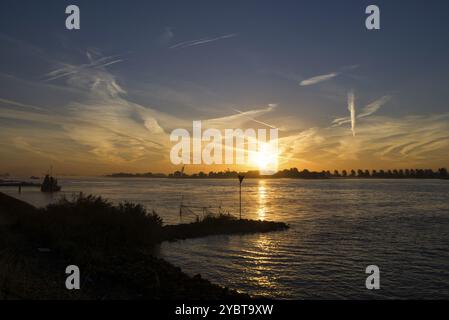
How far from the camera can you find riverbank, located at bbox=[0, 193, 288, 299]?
12.3 meters

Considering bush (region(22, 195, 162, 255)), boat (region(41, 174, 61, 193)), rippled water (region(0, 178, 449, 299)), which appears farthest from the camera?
boat (region(41, 174, 61, 193))

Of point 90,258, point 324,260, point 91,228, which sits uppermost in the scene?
point 91,228

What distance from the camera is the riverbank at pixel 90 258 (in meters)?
12.3

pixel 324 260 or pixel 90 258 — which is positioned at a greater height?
pixel 90 258

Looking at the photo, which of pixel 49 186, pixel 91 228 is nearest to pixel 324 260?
pixel 91 228

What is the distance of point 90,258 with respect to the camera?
1714 centimetres

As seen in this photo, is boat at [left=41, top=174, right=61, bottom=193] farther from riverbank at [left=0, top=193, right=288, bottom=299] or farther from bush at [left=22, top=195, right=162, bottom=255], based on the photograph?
bush at [left=22, top=195, right=162, bottom=255]

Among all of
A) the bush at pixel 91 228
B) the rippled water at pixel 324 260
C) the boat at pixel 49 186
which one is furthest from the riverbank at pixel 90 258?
the boat at pixel 49 186

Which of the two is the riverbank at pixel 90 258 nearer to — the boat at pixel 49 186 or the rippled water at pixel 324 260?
the rippled water at pixel 324 260

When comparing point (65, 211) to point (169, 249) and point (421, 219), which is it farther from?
point (421, 219)

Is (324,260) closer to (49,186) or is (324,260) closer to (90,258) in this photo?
(90,258)

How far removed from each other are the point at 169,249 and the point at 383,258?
15.9 meters

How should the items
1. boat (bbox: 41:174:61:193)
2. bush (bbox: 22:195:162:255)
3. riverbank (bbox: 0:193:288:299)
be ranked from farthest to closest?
boat (bbox: 41:174:61:193) < bush (bbox: 22:195:162:255) < riverbank (bbox: 0:193:288:299)

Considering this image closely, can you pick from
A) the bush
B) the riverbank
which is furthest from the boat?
the bush
